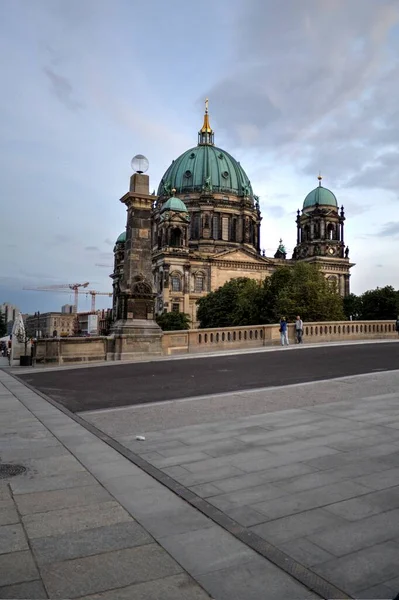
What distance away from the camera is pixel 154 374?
54.1 ft

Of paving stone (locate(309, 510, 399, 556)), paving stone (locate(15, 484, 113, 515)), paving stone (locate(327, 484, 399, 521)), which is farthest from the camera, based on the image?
paving stone (locate(15, 484, 113, 515))

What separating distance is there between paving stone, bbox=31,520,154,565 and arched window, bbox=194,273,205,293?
3447 inches

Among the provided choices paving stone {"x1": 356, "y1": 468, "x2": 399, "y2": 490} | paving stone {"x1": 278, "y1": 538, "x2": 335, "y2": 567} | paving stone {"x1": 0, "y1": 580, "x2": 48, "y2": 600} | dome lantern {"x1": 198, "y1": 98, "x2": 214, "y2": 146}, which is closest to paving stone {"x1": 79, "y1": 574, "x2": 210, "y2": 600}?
paving stone {"x1": 0, "y1": 580, "x2": 48, "y2": 600}

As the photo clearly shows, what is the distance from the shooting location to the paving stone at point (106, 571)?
325 cm

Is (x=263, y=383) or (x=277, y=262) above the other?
(x=277, y=262)

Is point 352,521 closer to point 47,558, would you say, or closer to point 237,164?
point 47,558

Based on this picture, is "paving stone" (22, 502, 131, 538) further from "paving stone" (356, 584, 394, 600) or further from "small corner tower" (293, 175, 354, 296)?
"small corner tower" (293, 175, 354, 296)

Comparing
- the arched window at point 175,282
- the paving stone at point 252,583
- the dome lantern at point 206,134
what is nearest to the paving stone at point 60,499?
the paving stone at point 252,583

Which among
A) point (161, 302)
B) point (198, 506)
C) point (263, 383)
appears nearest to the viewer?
point (198, 506)

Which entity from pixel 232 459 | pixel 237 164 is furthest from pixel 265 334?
pixel 237 164

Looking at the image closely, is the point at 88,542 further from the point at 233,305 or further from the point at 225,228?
the point at 225,228

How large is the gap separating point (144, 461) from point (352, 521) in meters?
2.79

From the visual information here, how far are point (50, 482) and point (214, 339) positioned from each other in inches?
862

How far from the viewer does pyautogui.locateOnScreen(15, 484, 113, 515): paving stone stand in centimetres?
472
